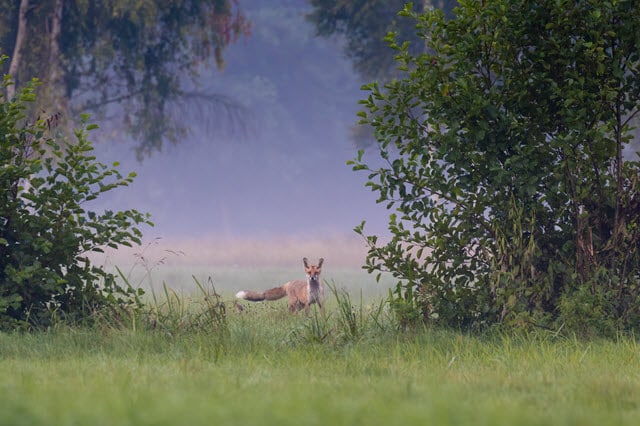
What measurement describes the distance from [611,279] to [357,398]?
5.42m

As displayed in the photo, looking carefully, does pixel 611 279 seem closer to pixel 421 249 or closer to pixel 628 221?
pixel 628 221

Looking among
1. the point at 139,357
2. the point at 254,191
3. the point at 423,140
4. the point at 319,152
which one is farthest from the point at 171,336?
the point at 319,152

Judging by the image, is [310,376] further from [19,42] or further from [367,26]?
[367,26]

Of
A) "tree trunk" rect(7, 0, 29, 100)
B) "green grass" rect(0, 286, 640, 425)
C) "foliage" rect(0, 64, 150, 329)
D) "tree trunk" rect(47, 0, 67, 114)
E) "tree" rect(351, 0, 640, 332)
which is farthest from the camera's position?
"tree trunk" rect(47, 0, 67, 114)

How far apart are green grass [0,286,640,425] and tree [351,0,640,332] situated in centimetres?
59

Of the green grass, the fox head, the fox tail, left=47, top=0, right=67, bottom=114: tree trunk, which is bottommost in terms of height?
the green grass

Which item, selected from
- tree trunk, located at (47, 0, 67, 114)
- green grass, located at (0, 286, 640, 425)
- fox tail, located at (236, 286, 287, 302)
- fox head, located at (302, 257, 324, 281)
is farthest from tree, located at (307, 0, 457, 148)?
green grass, located at (0, 286, 640, 425)

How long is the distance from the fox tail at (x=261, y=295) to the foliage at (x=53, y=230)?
4.89 m

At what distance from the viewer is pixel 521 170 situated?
9.60m

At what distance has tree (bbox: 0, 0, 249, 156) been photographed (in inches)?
896

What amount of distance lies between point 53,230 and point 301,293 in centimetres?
601

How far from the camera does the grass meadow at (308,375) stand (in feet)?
15.4

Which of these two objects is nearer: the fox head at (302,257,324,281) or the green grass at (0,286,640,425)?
the green grass at (0,286,640,425)

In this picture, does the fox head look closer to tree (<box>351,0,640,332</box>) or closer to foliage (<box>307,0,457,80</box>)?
tree (<box>351,0,640,332</box>)
